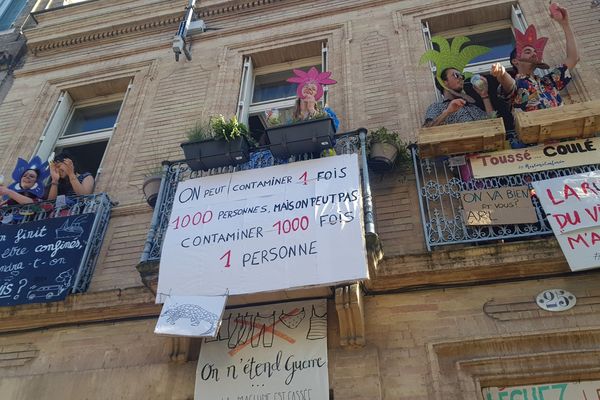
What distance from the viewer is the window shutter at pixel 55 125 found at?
334 inches

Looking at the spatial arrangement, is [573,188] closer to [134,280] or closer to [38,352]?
[134,280]

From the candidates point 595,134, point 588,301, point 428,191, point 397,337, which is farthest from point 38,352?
point 595,134

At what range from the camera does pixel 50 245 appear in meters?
6.46

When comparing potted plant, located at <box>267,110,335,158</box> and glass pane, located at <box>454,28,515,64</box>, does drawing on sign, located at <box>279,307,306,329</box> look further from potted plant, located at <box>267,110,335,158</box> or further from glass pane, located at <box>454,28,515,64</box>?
glass pane, located at <box>454,28,515,64</box>

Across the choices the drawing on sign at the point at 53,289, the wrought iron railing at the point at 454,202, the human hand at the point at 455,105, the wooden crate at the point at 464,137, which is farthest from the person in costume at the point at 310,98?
the drawing on sign at the point at 53,289

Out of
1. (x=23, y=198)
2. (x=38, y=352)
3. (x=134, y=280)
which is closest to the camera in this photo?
(x=38, y=352)

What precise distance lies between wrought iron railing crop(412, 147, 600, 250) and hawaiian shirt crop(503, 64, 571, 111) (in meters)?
0.91

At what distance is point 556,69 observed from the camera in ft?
21.2

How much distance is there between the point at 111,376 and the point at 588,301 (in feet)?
14.4

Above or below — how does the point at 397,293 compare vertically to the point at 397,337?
above

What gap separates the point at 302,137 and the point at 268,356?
2255 millimetres

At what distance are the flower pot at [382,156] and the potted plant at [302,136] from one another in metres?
0.48

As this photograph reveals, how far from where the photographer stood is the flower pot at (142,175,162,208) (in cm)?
648

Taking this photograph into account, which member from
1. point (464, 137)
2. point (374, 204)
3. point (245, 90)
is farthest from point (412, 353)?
point (245, 90)
